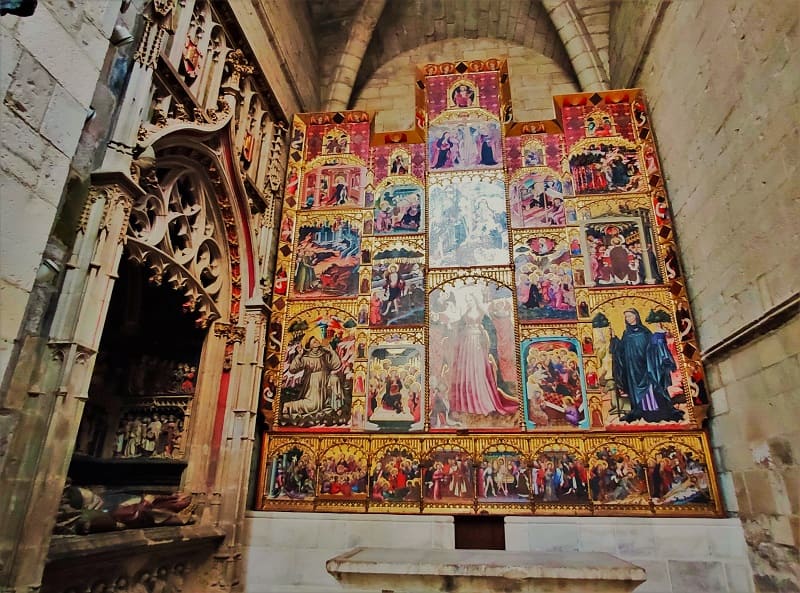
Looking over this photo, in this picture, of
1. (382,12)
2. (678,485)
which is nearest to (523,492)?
(678,485)

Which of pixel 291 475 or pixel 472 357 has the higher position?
pixel 472 357

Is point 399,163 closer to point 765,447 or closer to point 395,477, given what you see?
point 395,477

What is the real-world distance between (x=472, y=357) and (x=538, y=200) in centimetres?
244

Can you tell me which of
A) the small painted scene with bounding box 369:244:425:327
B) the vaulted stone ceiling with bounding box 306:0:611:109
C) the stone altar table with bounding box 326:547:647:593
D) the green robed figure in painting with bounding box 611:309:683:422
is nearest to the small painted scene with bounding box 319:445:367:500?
the small painted scene with bounding box 369:244:425:327

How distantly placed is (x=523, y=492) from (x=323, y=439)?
238 cm

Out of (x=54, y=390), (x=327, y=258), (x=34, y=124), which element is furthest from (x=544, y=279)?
(x=34, y=124)

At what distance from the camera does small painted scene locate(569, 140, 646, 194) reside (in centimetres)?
743

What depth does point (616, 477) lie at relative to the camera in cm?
595

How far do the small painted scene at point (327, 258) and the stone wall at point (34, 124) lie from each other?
4262 millimetres

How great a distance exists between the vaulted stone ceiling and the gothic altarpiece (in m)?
2.00

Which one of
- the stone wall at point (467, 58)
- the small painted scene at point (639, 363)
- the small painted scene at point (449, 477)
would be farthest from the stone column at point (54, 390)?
the stone wall at point (467, 58)

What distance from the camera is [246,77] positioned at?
23.9 ft

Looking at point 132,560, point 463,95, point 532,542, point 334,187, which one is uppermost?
point 463,95

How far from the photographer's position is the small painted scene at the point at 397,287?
7.04 m
